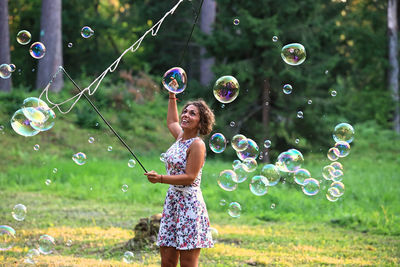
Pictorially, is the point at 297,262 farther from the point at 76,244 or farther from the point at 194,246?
the point at 76,244

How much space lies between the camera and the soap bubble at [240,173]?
551 cm

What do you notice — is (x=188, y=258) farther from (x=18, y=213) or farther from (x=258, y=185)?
(x=18, y=213)

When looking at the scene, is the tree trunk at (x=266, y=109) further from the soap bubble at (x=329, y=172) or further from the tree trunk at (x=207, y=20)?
the soap bubble at (x=329, y=172)

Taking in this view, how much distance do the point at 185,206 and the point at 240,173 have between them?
1.63 m

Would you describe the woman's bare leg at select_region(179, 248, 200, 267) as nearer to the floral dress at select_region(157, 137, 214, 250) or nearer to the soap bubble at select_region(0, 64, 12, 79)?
the floral dress at select_region(157, 137, 214, 250)

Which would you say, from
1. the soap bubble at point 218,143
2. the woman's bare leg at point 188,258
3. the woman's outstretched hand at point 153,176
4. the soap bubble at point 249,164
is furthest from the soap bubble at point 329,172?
the woman's outstretched hand at point 153,176

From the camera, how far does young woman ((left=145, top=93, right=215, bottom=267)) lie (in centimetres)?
402

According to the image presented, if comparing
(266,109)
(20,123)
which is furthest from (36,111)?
(266,109)

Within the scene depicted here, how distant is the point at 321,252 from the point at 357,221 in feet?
6.40

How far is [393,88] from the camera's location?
22125 mm

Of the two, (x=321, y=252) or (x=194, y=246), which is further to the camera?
(x=321, y=252)

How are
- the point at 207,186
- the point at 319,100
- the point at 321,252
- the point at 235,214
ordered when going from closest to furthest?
1. the point at 235,214
2. the point at 321,252
3. the point at 207,186
4. the point at 319,100

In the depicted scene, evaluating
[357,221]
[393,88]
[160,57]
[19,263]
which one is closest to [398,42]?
[393,88]

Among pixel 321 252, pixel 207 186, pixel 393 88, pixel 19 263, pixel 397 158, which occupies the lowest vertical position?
pixel 19 263
